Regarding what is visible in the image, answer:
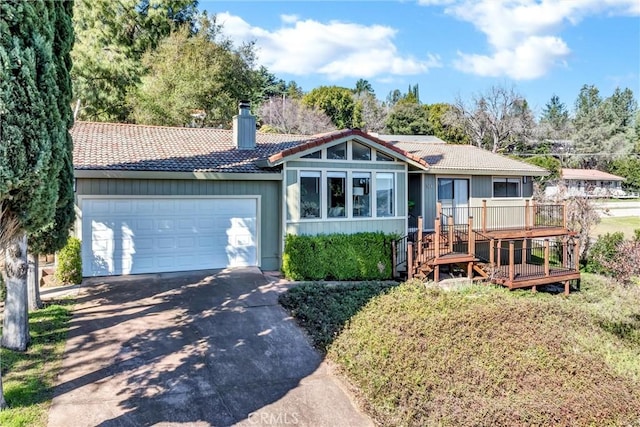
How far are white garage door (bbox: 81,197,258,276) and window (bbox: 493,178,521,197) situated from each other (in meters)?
10.4

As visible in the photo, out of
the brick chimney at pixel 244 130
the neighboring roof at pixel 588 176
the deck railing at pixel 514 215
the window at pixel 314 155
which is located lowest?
the deck railing at pixel 514 215

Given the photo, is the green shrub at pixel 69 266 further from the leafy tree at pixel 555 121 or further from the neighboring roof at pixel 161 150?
the leafy tree at pixel 555 121

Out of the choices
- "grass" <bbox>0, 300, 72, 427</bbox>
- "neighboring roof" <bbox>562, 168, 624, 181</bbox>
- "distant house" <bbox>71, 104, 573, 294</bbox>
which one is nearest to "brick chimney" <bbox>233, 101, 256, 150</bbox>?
"distant house" <bbox>71, 104, 573, 294</bbox>

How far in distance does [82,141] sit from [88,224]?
309 centimetres

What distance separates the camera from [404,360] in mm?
6344

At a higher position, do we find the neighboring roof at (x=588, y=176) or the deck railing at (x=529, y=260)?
the neighboring roof at (x=588, y=176)

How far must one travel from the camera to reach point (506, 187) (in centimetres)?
1717

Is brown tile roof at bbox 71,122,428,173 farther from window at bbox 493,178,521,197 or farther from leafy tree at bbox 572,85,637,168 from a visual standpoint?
leafy tree at bbox 572,85,637,168

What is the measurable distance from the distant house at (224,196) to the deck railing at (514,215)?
1.39 m

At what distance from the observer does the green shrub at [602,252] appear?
1616cm


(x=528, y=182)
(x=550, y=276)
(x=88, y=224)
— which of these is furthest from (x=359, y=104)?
(x=88, y=224)

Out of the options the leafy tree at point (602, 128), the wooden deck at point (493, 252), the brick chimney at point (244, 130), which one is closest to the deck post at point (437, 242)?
the wooden deck at point (493, 252)

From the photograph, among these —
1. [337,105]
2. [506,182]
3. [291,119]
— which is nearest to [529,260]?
[506,182]

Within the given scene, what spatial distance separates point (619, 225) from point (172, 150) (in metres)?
28.9
